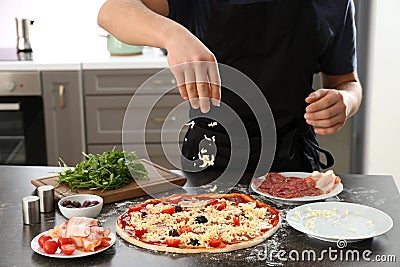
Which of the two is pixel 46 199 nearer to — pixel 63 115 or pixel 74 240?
pixel 74 240

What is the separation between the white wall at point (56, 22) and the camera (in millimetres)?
3889

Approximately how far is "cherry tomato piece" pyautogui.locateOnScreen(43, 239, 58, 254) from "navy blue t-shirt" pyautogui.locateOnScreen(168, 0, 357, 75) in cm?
84

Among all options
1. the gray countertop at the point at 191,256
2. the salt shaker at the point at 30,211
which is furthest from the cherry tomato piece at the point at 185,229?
the salt shaker at the point at 30,211

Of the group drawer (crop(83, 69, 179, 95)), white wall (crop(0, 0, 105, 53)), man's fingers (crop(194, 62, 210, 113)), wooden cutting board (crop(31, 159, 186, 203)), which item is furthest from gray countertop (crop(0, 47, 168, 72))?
man's fingers (crop(194, 62, 210, 113))

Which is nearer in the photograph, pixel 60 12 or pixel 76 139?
pixel 76 139

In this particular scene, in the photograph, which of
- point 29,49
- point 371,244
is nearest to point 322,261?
point 371,244

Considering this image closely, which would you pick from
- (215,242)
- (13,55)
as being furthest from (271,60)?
(13,55)

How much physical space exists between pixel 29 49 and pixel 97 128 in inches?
27.5

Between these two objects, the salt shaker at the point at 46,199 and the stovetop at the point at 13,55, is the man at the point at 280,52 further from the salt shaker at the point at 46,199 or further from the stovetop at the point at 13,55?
the stovetop at the point at 13,55

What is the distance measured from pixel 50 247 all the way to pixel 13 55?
238cm

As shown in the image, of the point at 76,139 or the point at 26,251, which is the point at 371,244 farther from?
the point at 76,139

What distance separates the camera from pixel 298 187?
1759 mm

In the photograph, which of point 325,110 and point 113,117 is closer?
point 325,110

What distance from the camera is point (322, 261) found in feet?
4.46
